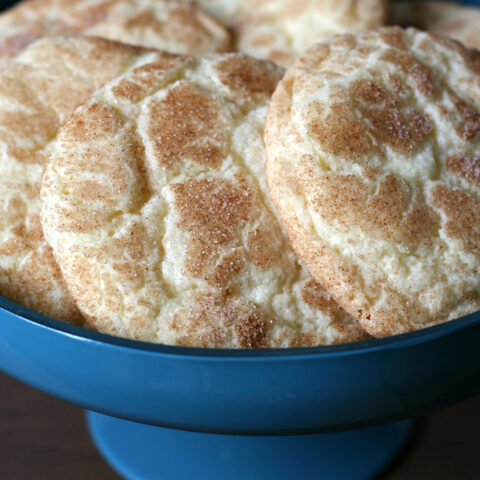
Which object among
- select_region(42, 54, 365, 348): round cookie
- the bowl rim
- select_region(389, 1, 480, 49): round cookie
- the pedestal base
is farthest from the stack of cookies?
select_region(389, 1, 480, 49): round cookie

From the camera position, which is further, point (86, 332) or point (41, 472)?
point (41, 472)

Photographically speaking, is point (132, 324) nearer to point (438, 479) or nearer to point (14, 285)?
point (14, 285)

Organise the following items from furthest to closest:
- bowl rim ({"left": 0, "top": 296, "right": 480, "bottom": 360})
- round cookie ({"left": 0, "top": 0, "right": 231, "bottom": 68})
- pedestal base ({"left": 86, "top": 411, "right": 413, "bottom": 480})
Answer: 1. round cookie ({"left": 0, "top": 0, "right": 231, "bottom": 68})
2. pedestal base ({"left": 86, "top": 411, "right": 413, "bottom": 480})
3. bowl rim ({"left": 0, "top": 296, "right": 480, "bottom": 360})

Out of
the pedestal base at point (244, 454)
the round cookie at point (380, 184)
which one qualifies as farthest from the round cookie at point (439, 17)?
the pedestal base at point (244, 454)

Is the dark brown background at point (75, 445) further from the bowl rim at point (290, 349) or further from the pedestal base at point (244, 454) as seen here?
the bowl rim at point (290, 349)

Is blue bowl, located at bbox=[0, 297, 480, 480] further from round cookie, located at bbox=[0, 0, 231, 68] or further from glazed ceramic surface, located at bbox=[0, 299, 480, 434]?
round cookie, located at bbox=[0, 0, 231, 68]

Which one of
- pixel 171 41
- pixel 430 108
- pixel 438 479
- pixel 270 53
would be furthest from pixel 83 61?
pixel 438 479
